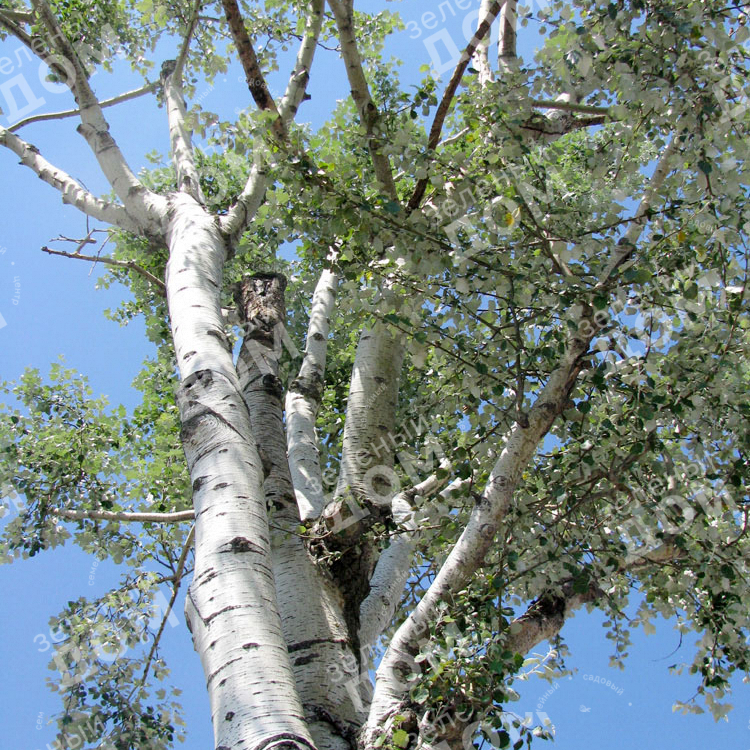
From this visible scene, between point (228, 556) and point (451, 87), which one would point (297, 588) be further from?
point (451, 87)

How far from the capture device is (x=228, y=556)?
2.63 metres

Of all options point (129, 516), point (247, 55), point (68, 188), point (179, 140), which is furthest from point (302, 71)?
point (129, 516)

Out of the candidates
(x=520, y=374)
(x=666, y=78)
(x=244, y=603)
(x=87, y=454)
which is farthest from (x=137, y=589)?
(x=666, y=78)

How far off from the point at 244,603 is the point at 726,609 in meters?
2.84

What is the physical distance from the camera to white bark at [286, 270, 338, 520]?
4.65 meters

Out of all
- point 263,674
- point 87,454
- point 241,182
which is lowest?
point 263,674

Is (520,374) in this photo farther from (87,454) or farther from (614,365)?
(87,454)

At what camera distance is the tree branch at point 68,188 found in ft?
16.9

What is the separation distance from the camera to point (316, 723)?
3.25 metres

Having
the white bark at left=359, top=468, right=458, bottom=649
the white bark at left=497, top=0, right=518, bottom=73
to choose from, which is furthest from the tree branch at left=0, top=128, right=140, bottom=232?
the white bark at left=497, top=0, right=518, bottom=73

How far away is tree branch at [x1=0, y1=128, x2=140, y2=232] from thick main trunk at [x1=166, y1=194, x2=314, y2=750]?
1563mm

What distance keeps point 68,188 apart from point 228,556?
4289 mm

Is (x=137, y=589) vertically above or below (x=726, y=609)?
above

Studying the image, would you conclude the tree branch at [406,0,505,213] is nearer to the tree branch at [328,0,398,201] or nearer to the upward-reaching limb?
the tree branch at [328,0,398,201]
